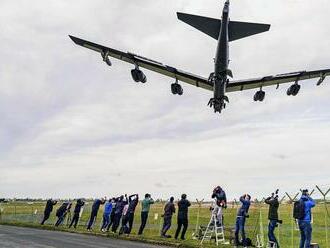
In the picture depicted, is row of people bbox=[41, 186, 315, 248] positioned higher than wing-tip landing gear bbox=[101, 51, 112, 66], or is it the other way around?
wing-tip landing gear bbox=[101, 51, 112, 66]

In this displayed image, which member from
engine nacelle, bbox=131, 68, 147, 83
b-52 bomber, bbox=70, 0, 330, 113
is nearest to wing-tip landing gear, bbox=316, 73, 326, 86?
b-52 bomber, bbox=70, 0, 330, 113

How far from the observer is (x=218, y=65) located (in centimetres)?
2377

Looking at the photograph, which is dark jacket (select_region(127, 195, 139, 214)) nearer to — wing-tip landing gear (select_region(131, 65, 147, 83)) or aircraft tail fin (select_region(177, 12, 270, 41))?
wing-tip landing gear (select_region(131, 65, 147, 83))

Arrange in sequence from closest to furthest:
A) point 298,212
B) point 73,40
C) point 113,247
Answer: point 298,212 < point 113,247 < point 73,40

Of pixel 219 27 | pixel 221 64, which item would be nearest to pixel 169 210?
pixel 221 64

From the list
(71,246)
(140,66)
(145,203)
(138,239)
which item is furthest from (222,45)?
(71,246)

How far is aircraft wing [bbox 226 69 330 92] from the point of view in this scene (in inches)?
1075

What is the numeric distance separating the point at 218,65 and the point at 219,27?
237 centimetres

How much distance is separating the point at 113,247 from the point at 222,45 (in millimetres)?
11128

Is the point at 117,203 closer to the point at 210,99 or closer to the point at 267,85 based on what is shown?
the point at 210,99

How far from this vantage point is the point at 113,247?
685 inches

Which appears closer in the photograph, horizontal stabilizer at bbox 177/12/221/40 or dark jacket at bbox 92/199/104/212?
horizontal stabilizer at bbox 177/12/221/40

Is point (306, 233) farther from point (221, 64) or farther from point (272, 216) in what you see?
point (221, 64)

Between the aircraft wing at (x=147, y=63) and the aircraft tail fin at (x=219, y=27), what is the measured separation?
282 centimetres
